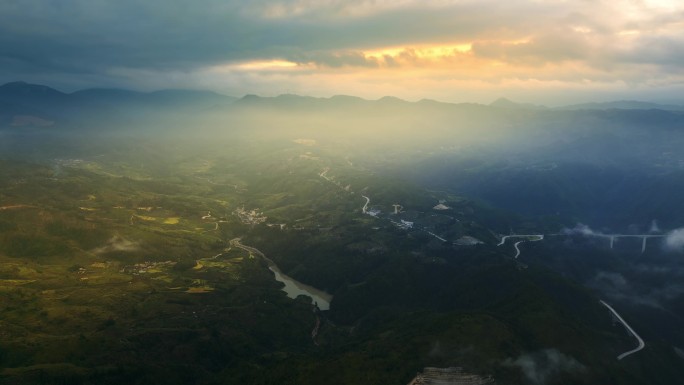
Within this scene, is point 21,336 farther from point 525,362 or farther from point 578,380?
point 578,380

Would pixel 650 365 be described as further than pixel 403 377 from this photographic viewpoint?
Yes

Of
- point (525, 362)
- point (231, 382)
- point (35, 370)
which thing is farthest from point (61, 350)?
point (525, 362)

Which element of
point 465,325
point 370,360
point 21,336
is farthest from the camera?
point 21,336

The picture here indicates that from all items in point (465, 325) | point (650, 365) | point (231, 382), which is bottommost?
point (650, 365)

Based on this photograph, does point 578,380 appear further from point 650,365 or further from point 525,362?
point 650,365

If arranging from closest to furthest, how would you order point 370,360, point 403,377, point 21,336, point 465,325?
point 403,377
point 370,360
point 465,325
point 21,336

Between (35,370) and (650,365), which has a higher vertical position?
(35,370)

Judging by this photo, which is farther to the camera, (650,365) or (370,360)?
(650,365)

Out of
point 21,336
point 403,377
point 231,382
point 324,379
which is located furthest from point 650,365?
point 21,336

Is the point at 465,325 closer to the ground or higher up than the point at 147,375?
higher up
